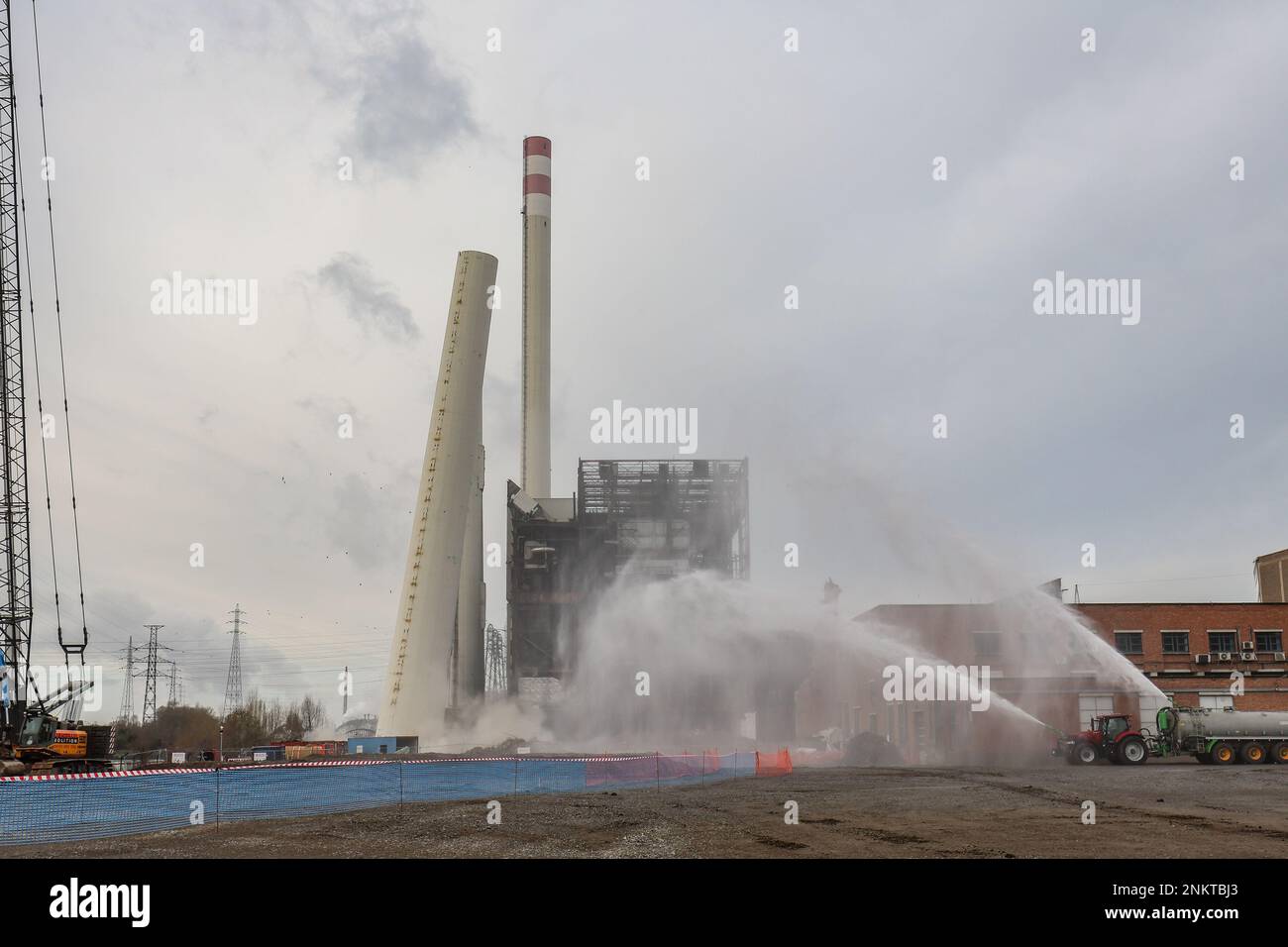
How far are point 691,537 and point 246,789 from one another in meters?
64.3

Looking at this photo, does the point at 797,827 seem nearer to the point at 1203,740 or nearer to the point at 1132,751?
the point at 1132,751

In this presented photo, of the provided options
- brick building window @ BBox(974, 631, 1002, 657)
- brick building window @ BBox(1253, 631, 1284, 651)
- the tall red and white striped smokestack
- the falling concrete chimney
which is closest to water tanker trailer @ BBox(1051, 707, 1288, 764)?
brick building window @ BBox(974, 631, 1002, 657)

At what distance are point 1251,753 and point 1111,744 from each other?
620 cm

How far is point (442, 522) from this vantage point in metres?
76.2

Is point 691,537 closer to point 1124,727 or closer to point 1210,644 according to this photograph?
point 1210,644

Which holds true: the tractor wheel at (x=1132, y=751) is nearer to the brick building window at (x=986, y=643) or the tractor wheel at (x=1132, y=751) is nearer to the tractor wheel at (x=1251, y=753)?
the tractor wheel at (x=1251, y=753)

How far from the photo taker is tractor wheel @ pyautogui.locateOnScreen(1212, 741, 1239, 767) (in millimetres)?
48719

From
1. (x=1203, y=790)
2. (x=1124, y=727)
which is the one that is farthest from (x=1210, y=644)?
(x=1203, y=790)

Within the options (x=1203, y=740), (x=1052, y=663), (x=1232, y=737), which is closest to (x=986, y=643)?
(x=1052, y=663)

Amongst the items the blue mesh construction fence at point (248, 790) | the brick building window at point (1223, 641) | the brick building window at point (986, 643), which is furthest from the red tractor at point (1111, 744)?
the brick building window at point (1223, 641)

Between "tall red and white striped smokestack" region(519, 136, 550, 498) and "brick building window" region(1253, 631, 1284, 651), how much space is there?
182 ft

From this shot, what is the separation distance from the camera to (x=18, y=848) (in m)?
22.0

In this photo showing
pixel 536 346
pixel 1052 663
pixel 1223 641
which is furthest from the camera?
pixel 536 346

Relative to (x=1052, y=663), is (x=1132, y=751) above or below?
below
